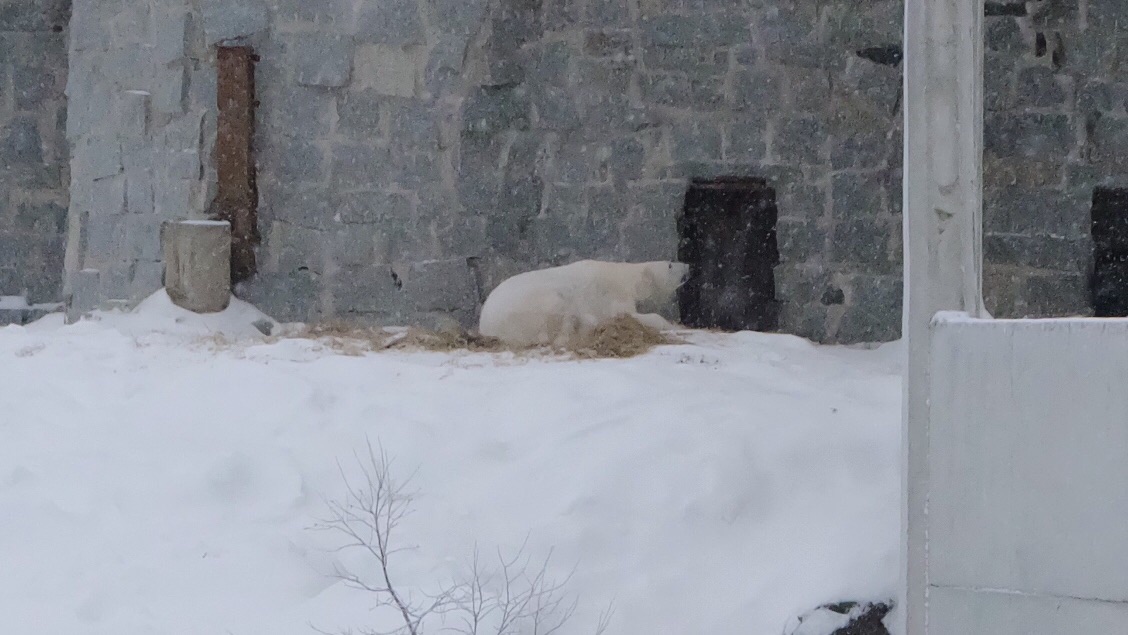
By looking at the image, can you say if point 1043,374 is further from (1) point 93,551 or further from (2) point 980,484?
(1) point 93,551

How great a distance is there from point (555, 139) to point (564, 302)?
148cm

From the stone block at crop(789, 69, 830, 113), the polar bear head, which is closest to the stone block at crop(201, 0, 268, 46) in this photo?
the polar bear head

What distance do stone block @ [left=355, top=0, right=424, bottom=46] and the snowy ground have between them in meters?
2.36

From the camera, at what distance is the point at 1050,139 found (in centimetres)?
630

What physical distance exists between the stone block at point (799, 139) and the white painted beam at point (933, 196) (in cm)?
372

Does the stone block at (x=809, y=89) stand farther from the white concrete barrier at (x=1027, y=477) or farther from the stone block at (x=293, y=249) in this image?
the white concrete barrier at (x=1027, y=477)

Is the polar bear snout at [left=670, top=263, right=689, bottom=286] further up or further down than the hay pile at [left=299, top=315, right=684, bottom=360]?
further up

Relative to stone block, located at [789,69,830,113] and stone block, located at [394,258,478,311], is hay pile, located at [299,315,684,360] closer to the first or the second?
→ stone block, located at [394,258,478,311]

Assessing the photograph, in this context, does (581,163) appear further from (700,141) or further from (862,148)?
(862,148)

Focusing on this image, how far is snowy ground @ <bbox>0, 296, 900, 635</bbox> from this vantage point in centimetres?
310

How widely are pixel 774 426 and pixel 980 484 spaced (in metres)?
1.14

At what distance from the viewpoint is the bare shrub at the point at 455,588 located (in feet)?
9.77

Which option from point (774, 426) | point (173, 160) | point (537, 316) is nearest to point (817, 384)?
point (774, 426)

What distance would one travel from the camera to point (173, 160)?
6184mm
